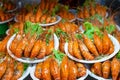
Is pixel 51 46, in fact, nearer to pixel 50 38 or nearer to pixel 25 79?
pixel 50 38

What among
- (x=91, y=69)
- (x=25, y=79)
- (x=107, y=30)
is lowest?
(x=25, y=79)

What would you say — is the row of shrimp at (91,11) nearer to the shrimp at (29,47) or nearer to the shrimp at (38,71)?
the shrimp at (29,47)

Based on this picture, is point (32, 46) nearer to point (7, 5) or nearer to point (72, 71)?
point (72, 71)

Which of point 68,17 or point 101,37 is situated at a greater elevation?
point 101,37

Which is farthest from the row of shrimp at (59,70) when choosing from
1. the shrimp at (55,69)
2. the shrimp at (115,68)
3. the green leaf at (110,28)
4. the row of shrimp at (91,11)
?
the row of shrimp at (91,11)

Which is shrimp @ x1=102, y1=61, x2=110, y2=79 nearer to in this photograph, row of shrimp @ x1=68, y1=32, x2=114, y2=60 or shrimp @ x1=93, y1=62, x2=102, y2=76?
shrimp @ x1=93, y1=62, x2=102, y2=76

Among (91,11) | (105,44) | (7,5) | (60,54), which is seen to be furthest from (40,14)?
(105,44)

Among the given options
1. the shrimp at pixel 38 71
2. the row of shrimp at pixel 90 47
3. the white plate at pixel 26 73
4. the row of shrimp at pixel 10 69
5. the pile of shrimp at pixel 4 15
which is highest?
the row of shrimp at pixel 90 47

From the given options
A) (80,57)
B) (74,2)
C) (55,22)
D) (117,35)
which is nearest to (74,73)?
(80,57)
